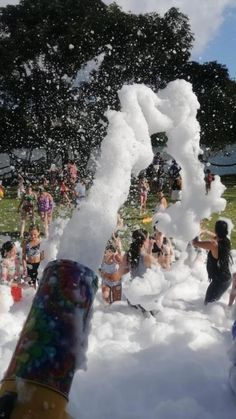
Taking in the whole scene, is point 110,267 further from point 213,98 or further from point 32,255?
point 213,98

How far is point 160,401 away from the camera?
4891mm

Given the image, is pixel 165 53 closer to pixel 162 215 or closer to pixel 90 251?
pixel 162 215

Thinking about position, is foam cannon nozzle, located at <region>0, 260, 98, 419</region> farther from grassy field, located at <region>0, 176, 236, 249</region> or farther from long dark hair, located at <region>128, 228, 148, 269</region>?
grassy field, located at <region>0, 176, 236, 249</region>

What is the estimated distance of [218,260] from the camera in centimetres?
759

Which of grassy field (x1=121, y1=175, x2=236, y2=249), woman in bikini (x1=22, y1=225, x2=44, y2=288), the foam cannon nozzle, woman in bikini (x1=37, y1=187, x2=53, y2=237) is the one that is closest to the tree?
grassy field (x1=121, y1=175, x2=236, y2=249)

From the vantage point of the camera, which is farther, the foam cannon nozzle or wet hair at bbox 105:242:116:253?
wet hair at bbox 105:242:116:253

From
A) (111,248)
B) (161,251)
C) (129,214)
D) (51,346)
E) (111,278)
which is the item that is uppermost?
(129,214)

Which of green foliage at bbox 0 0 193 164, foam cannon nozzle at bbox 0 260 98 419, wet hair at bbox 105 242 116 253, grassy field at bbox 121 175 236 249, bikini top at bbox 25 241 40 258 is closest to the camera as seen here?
foam cannon nozzle at bbox 0 260 98 419

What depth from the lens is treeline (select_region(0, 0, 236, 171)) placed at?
3025 centimetres

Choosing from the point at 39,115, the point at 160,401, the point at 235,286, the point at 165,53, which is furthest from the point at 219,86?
the point at 160,401

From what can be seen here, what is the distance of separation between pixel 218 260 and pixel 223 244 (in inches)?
11.3

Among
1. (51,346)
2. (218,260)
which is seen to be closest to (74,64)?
(218,260)

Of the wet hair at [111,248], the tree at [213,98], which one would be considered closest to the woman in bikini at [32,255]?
the wet hair at [111,248]

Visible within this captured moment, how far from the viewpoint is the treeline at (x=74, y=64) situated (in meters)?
30.2
